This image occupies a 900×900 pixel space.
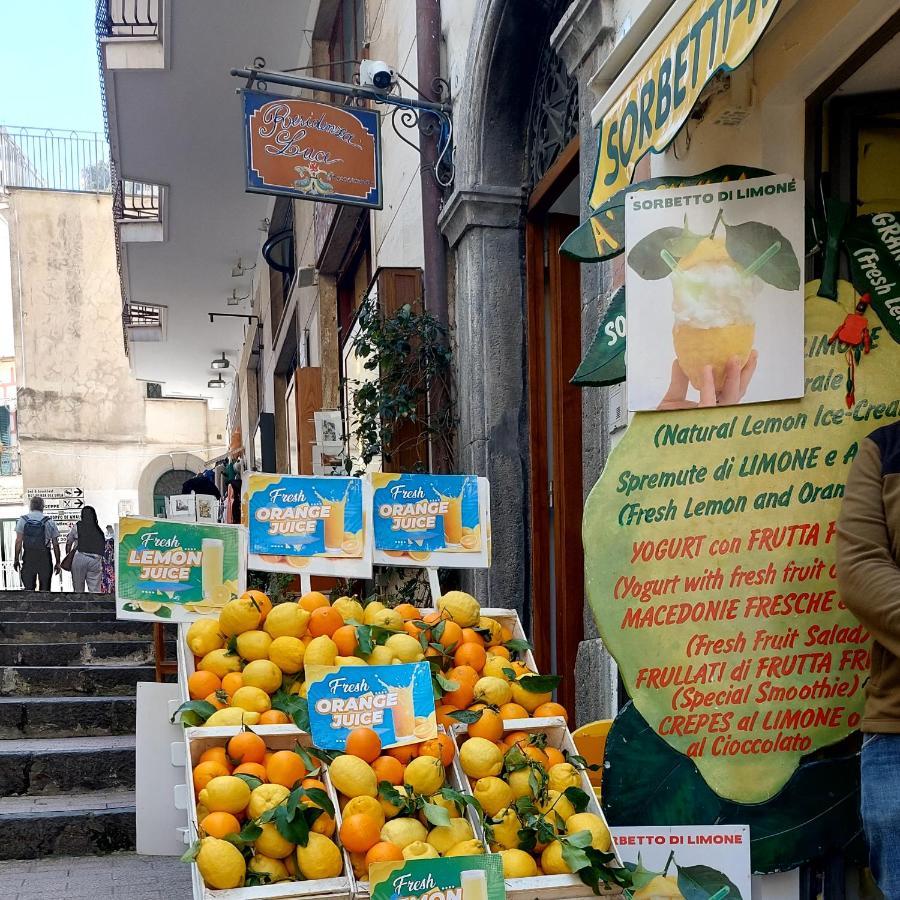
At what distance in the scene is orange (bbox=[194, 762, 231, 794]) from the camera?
248cm

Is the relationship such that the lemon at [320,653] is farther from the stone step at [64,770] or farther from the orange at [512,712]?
the stone step at [64,770]

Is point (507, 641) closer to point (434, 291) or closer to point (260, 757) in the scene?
point (260, 757)

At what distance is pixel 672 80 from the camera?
8.34 ft

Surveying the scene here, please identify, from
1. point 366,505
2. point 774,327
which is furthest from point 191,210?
point 774,327

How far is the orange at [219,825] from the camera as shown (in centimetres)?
232

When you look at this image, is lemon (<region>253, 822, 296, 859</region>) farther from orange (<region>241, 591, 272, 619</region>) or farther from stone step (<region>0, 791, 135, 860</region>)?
stone step (<region>0, 791, 135, 860</region>)

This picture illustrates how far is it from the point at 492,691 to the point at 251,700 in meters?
0.69

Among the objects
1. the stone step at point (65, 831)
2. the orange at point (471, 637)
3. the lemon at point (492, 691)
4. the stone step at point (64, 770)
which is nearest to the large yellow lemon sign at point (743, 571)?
the lemon at point (492, 691)

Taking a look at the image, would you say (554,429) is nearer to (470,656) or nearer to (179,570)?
(179,570)

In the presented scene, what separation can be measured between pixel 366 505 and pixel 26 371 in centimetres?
3082

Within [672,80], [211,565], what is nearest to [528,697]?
[211,565]

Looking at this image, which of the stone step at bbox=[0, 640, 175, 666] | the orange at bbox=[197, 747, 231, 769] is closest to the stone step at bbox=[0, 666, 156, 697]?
the stone step at bbox=[0, 640, 175, 666]

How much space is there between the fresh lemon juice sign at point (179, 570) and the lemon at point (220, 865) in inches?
64.5

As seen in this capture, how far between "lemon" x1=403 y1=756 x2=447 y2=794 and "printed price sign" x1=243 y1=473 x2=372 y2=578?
1.22 meters
